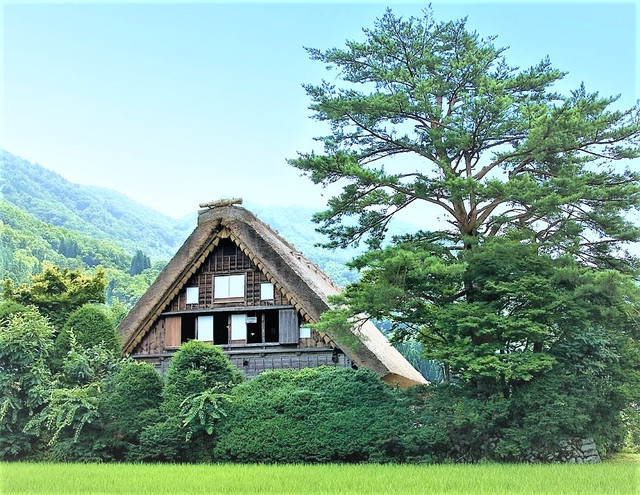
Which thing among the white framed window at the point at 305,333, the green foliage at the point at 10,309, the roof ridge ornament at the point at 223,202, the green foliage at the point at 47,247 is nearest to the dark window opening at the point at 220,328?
the white framed window at the point at 305,333

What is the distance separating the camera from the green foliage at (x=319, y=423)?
57.3 feet

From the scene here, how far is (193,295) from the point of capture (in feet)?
82.8

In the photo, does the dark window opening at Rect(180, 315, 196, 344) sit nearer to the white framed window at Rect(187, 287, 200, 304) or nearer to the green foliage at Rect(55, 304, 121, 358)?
the white framed window at Rect(187, 287, 200, 304)

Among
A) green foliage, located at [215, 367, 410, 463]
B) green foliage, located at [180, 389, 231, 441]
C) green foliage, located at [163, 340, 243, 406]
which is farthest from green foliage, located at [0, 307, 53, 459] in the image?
green foliage, located at [215, 367, 410, 463]

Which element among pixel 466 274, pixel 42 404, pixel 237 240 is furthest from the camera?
pixel 237 240

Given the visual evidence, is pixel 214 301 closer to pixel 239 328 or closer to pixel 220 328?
pixel 220 328

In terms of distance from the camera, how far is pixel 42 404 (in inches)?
769

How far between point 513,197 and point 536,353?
3714 millimetres

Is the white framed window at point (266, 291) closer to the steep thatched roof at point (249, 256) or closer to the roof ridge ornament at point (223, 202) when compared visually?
the steep thatched roof at point (249, 256)

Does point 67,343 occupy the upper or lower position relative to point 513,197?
lower

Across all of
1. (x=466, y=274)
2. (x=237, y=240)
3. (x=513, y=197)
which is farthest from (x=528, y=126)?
(x=237, y=240)

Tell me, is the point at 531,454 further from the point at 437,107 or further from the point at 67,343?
the point at 67,343

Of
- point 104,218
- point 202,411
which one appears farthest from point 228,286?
point 104,218

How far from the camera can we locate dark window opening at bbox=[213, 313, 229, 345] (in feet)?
81.5
